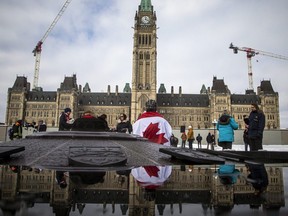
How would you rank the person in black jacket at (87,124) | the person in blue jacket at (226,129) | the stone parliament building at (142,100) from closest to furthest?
the person in black jacket at (87,124) → the person in blue jacket at (226,129) → the stone parliament building at (142,100)

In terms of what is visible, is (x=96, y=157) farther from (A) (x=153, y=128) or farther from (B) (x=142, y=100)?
(B) (x=142, y=100)

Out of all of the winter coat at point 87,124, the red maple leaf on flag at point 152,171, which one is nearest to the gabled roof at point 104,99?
the winter coat at point 87,124

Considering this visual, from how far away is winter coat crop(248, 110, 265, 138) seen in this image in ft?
21.0

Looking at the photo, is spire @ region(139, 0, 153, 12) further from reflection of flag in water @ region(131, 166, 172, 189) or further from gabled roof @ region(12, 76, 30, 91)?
reflection of flag in water @ region(131, 166, 172, 189)

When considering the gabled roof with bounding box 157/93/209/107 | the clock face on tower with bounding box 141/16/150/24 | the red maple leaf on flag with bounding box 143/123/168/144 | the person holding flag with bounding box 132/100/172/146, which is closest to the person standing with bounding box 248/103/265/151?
the person holding flag with bounding box 132/100/172/146

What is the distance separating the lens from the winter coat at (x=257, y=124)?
6387 mm

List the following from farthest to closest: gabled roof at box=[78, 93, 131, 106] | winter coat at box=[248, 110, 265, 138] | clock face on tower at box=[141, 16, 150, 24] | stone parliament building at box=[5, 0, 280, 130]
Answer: gabled roof at box=[78, 93, 131, 106] < clock face on tower at box=[141, 16, 150, 24] < stone parliament building at box=[5, 0, 280, 130] < winter coat at box=[248, 110, 265, 138]

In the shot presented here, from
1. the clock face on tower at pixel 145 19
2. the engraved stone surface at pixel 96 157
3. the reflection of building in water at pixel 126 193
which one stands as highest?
the clock face on tower at pixel 145 19

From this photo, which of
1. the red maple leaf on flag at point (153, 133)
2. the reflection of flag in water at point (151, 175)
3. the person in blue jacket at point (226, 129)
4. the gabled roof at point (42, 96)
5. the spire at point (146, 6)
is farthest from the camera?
the spire at point (146, 6)

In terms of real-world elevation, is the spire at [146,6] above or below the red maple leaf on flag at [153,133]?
above

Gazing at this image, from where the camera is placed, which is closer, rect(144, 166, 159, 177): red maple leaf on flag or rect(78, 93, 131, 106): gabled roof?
rect(144, 166, 159, 177): red maple leaf on flag

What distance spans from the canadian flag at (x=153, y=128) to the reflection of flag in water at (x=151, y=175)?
11.0ft

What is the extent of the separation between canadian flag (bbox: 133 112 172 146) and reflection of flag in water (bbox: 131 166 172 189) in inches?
132

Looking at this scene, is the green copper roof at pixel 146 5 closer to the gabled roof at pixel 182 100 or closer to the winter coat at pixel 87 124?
the gabled roof at pixel 182 100
